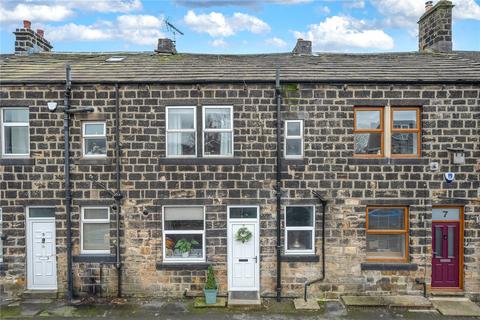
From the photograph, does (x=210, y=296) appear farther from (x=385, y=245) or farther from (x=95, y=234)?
(x=385, y=245)

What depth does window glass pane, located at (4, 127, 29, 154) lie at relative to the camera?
33.8 feet

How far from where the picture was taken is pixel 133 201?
33.4ft

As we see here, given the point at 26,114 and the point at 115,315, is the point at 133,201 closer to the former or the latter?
the point at 115,315

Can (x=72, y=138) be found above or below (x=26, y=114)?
below

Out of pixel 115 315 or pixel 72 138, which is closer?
pixel 115 315

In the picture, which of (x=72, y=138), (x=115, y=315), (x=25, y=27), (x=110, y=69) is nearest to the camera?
(x=115, y=315)

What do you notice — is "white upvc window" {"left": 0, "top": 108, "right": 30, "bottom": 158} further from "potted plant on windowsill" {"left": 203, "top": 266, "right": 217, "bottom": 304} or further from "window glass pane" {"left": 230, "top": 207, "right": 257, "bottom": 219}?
"potted plant on windowsill" {"left": 203, "top": 266, "right": 217, "bottom": 304}

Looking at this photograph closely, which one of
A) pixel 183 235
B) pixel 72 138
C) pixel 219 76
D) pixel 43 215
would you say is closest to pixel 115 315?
pixel 183 235

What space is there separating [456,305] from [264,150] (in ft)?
21.3

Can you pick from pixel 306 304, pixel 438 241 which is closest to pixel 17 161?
pixel 306 304

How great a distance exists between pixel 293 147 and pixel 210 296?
4.61m

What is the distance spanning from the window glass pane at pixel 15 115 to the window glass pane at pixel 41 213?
2.55m

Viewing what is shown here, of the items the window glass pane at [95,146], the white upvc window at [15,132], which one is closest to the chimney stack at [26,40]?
the white upvc window at [15,132]

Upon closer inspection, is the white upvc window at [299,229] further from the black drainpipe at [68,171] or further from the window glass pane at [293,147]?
the black drainpipe at [68,171]
